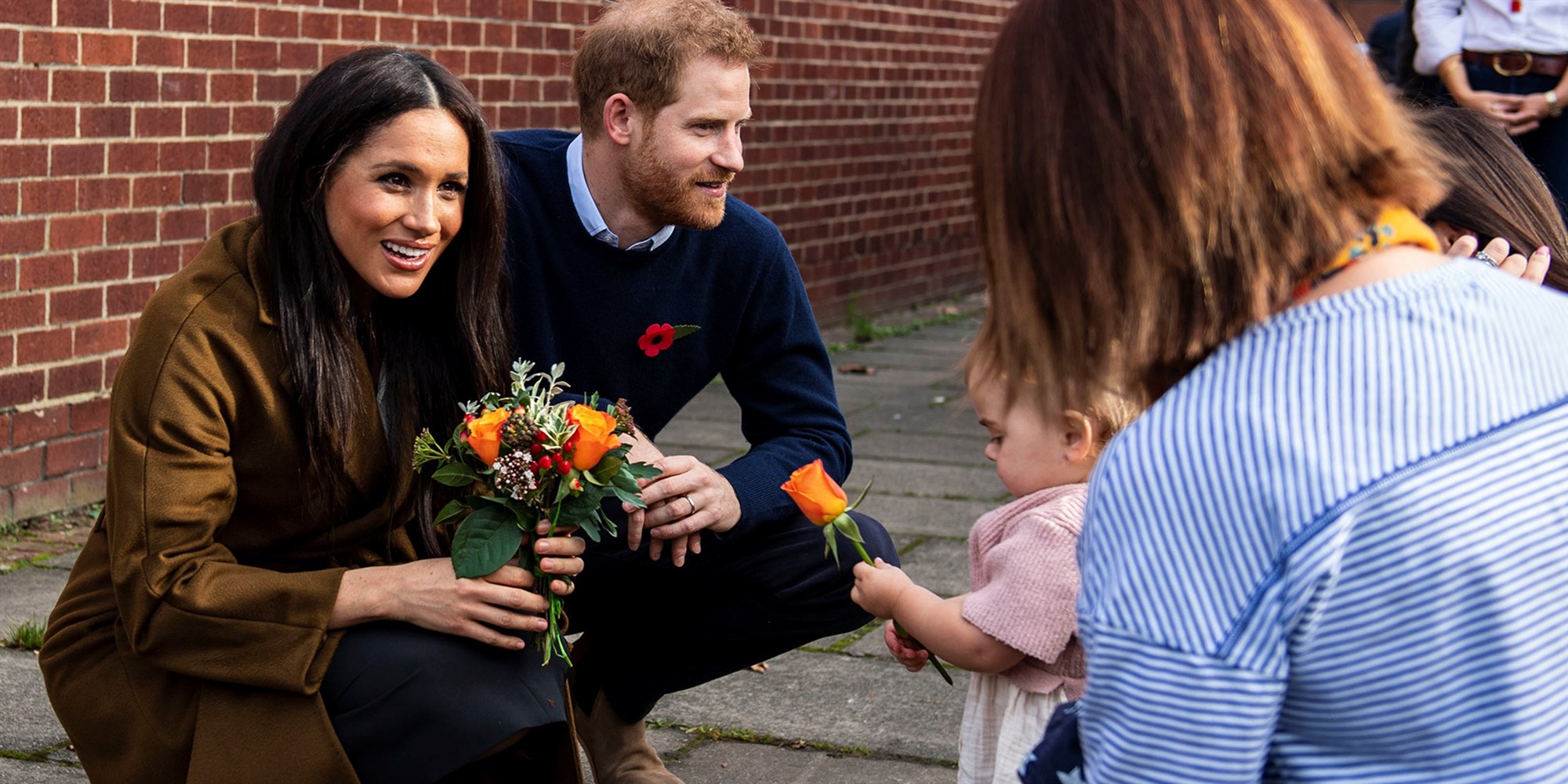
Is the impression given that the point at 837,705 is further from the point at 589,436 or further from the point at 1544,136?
the point at 1544,136

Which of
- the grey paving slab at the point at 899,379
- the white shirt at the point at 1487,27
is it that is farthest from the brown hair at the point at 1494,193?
the grey paving slab at the point at 899,379

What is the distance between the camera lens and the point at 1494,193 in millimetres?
3164

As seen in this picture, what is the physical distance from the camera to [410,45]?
20.8 ft

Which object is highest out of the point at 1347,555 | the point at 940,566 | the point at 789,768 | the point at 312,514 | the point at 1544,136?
the point at 1544,136

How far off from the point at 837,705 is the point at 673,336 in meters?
0.97

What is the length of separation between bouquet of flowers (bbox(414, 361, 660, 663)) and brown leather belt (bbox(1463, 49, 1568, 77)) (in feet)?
11.8

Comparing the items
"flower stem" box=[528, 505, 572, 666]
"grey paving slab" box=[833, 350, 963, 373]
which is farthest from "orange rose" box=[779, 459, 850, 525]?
"grey paving slab" box=[833, 350, 963, 373]

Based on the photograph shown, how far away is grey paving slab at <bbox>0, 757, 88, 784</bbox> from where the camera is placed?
10.3 ft

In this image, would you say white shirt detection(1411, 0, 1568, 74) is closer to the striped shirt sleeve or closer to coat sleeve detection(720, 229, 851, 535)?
coat sleeve detection(720, 229, 851, 535)

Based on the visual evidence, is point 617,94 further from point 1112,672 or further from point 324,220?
point 1112,672

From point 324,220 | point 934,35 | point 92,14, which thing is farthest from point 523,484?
point 934,35

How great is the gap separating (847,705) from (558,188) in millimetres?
1332

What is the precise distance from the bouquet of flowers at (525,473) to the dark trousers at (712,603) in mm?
573

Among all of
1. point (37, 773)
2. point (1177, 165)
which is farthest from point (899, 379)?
point (1177, 165)
